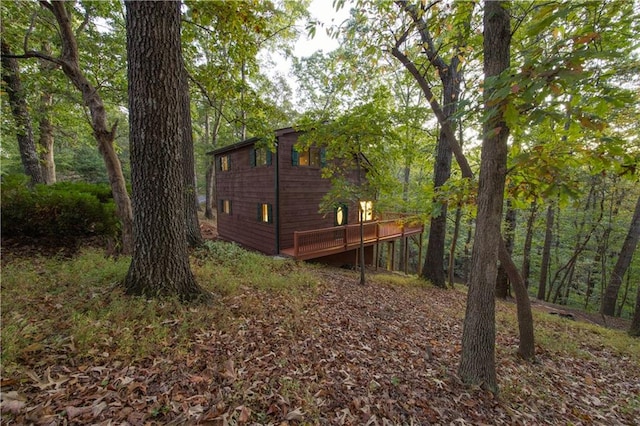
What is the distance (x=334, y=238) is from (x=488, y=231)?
8192 millimetres

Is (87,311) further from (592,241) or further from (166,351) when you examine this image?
(592,241)

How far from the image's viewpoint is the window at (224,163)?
14552 mm

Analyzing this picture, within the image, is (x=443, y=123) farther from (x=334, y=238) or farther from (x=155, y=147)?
(x=334, y=238)

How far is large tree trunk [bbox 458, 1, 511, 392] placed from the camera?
112 inches

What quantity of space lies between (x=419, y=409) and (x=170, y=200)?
395cm

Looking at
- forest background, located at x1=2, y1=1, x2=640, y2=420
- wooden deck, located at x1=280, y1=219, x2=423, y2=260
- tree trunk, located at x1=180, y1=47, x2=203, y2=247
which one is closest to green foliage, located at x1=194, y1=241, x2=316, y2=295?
tree trunk, located at x1=180, y1=47, x2=203, y2=247

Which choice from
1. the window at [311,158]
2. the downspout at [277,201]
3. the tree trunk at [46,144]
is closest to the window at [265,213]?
the downspout at [277,201]

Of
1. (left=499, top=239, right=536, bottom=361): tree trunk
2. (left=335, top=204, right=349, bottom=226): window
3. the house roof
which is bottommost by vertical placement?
(left=499, top=239, right=536, bottom=361): tree trunk

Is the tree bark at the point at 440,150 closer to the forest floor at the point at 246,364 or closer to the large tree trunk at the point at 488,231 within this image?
the large tree trunk at the point at 488,231

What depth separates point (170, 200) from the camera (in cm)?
361

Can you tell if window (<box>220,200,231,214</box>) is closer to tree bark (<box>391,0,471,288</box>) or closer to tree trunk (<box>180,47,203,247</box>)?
tree trunk (<box>180,47,203,247</box>)

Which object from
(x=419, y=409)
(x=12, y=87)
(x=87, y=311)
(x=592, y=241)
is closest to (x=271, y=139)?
(x=87, y=311)

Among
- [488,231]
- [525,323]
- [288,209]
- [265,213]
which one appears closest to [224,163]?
[265,213]

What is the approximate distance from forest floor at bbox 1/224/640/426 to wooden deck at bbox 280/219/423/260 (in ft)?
14.6
